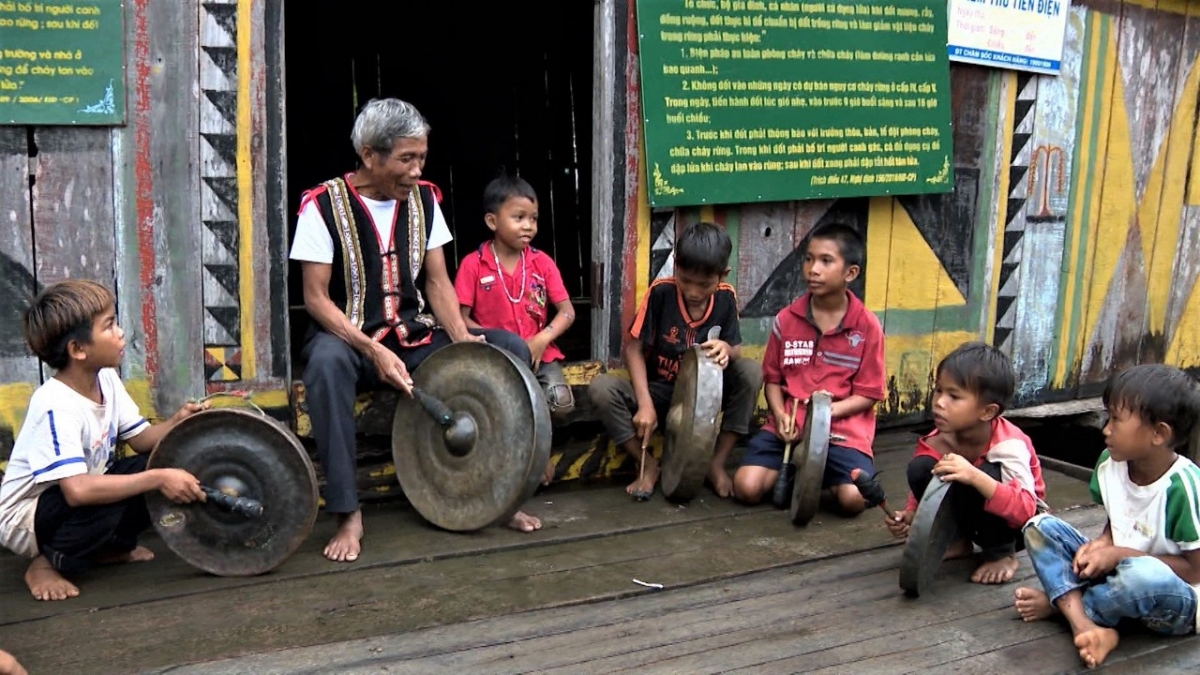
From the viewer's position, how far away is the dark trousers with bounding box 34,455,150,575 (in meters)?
3.11

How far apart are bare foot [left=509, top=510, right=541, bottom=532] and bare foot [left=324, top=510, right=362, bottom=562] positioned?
558 millimetres

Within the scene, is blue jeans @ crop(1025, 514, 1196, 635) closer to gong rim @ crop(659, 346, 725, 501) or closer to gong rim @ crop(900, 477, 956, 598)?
gong rim @ crop(900, 477, 956, 598)

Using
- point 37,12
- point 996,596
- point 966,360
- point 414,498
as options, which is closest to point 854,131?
point 966,360

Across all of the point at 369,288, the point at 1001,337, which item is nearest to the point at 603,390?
the point at 369,288

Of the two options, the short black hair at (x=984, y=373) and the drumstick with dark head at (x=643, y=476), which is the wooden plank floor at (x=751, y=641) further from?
the drumstick with dark head at (x=643, y=476)

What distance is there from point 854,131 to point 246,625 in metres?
3.35

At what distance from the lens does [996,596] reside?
3.40m

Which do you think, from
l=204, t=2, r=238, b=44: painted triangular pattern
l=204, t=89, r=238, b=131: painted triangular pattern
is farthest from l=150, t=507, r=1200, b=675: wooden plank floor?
l=204, t=2, r=238, b=44: painted triangular pattern

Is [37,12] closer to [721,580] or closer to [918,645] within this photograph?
[721,580]

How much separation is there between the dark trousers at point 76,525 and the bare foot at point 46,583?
3 cm

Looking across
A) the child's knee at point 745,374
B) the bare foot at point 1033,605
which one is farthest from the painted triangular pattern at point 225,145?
the bare foot at point 1033,605

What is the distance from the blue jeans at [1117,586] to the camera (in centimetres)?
297

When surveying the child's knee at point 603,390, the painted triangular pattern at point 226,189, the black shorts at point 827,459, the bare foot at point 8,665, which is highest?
the painted triangular pattern at point 226,189

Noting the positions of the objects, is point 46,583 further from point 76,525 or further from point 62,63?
point 62,63
